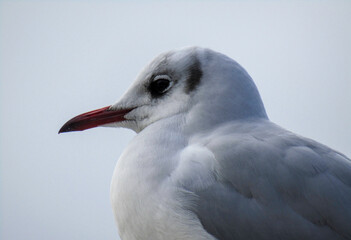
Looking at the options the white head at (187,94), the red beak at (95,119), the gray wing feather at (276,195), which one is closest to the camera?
the gray wing feather at (276,195)

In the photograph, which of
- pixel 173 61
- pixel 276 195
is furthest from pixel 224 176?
pixel 173 61

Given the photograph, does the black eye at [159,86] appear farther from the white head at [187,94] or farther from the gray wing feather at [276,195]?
the gray wing feather at [276,195]

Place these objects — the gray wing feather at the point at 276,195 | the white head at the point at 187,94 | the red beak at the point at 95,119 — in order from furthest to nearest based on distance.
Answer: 1. the red beak at the point at 95,119
2. the white head at the point at 187,94
3. the gray wing feather at the point at 276,195

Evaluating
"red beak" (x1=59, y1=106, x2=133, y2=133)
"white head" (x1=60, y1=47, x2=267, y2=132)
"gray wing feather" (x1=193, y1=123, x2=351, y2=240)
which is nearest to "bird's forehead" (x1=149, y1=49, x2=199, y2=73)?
"white head" (x1=60, y1=47, x2=267, y2=132)

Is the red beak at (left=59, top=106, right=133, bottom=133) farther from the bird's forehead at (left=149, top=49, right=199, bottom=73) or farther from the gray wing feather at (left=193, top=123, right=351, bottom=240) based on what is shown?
the gray wing feather at (left=193, top=123, right=351, bottom=240)

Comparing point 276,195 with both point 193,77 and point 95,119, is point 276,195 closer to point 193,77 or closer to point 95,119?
point 193,77

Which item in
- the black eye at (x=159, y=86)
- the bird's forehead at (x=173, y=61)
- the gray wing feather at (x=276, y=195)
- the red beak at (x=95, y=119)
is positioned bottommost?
the gray wing feather at (x=276, y=195)

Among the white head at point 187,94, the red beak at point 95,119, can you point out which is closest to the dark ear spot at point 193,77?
the white head at point 187,94

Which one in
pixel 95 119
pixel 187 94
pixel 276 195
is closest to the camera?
pixel 276 195

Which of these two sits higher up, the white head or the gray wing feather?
the white head
